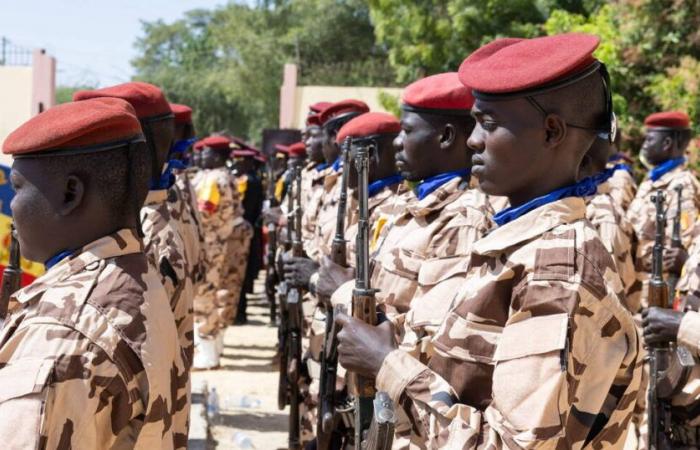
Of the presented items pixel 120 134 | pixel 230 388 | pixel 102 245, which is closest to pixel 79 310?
pixel 102 245

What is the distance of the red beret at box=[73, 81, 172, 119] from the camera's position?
4.62 meters

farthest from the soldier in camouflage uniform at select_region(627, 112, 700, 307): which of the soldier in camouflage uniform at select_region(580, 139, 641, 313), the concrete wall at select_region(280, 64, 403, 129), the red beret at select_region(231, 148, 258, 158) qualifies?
the concrete wall at select_region(280, 64, 403, 129)

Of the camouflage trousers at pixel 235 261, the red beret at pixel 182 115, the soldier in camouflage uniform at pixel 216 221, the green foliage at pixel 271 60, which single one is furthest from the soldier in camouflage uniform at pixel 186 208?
the green foliage at pixel 271 60

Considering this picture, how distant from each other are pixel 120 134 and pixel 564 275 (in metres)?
1.26

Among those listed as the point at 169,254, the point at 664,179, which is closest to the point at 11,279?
the point at 169,254

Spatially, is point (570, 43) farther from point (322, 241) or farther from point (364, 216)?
point (322, 241)

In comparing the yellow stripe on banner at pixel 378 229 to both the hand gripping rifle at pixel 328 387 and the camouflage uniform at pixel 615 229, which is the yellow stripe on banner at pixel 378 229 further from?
the camouflage uniform at pixel 615 229

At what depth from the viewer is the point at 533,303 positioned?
2.25 m

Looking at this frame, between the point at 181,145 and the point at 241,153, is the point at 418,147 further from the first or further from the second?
the point at 241,153

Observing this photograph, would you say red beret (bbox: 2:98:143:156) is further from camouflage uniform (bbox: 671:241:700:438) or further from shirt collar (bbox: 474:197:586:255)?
camouflage uniform (bbox: 671:241:700:438)

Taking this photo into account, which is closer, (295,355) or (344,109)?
(295,355)

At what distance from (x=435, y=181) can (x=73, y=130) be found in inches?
70.1

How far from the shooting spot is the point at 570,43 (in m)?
2.53

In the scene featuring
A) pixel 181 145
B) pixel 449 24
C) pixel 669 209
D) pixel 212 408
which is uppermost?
pixel 449 24
